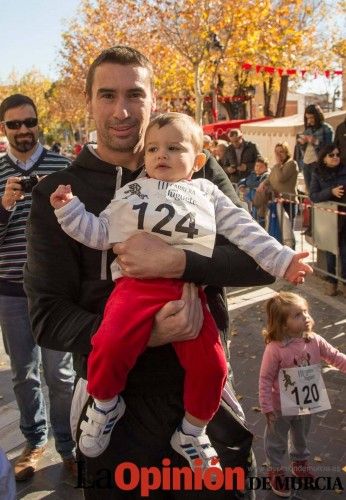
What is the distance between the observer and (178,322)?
6.31 feet

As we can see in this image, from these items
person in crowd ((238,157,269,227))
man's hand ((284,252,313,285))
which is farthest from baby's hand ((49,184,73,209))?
person in crowd ((238,157,269,227))

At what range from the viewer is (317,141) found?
32.1 feet

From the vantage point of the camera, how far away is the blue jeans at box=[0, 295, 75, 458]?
3697mm

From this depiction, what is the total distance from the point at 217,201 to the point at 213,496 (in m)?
1.20

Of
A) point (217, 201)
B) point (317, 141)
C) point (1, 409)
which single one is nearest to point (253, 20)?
point (317, 141)

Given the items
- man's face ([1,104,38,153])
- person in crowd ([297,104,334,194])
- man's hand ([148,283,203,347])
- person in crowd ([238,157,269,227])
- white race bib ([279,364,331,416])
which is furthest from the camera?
person in crowd ([238,157,269,227])

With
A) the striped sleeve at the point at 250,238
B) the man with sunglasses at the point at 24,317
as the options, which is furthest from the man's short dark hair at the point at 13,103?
the striped sleeve at the point at 250,238

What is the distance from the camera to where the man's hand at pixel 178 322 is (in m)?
1.93

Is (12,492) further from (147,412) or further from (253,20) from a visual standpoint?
(253,20)

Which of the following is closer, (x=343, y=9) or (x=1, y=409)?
(x=1, y=409)

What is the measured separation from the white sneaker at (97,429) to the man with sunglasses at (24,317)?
1.59 meters

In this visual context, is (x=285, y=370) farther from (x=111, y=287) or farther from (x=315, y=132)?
(x=315, y=132)

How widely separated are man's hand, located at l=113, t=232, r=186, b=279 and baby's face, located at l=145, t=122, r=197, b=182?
0.31 metres

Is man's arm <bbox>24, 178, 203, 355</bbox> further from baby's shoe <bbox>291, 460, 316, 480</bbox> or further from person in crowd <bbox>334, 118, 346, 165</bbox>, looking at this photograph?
person in crowd <bbox>334, 118, 346, 165</bbox>
